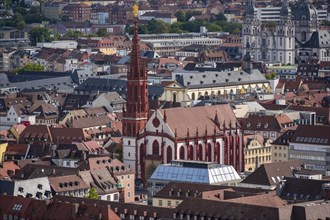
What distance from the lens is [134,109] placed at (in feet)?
386

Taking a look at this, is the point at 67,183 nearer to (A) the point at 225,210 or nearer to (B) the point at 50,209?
(B) the point at 50,209

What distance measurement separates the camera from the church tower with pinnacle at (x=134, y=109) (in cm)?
11650

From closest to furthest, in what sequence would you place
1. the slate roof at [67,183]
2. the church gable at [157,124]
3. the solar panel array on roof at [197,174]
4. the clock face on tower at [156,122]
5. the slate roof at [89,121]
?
1. the slate roof at [67,183]
2. the solar panel array on roof at [197,174]
3. the church gable at [157,124]
4. the clock face on tower at [156,122]
5. the slate roof at [89,121]

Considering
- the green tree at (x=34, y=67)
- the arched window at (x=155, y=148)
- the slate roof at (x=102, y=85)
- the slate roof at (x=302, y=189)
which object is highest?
the slate roof at (x=302, y=189)

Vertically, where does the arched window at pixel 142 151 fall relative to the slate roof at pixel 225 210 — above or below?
below

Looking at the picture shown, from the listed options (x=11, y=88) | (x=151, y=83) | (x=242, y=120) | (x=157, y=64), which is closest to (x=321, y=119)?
(x=242, y=120)

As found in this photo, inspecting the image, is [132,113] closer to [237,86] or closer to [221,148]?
[221,148]

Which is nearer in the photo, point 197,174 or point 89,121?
point 197,174

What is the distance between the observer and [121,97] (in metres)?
A: 148

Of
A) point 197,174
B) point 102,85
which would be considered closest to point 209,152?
point 197,174

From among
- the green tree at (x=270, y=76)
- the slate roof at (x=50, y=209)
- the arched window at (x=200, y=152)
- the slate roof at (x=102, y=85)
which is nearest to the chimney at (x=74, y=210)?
the slate roof at (x=50, y=209)

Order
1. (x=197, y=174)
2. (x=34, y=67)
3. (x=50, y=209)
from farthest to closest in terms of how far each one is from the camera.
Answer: (x=34, y=67) → (x=197, y=174) → (x=50, y=209)

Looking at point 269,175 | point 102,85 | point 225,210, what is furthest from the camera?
point 102,85

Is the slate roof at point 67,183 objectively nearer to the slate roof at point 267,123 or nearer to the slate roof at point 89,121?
the slate roof at point 267,123
